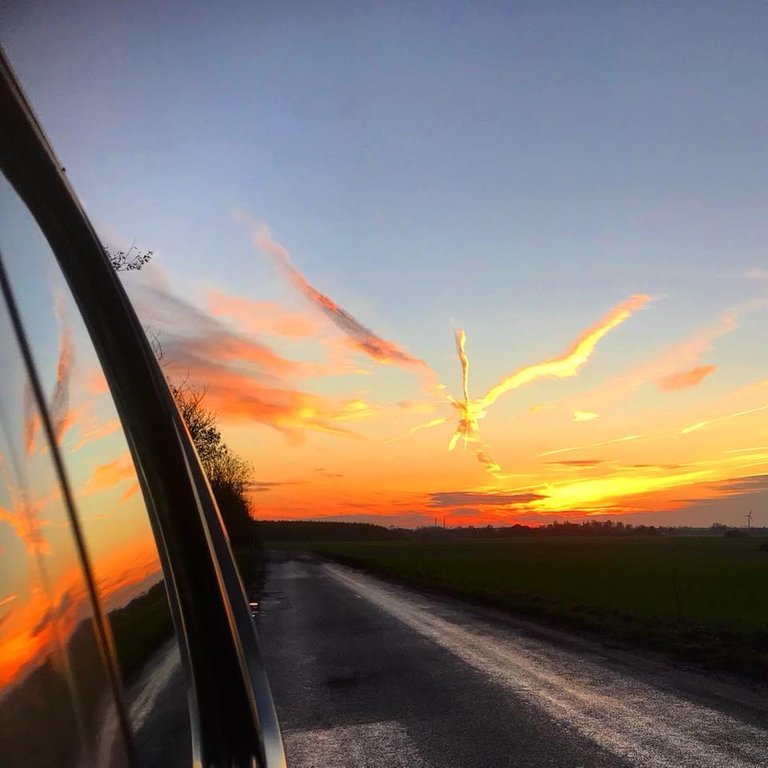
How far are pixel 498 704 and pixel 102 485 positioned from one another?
285 inches

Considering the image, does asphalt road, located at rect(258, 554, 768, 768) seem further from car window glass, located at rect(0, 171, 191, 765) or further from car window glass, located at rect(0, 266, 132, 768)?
car window glass, located at rect(0, 266, 132, 768)

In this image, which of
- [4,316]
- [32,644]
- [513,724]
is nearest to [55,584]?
[32,644]

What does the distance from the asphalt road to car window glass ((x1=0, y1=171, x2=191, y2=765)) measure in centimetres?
491

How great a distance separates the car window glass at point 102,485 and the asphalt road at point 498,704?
4914 millimetres

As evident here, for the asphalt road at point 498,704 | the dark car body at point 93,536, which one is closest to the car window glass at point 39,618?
the dark car body at point 93,536

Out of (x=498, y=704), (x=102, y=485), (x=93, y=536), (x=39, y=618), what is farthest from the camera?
(x=498, y=704)

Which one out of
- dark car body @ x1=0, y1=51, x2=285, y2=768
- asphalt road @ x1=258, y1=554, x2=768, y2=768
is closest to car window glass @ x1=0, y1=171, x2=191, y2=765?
dark car body @ x1=0, y1=51, x2=285, y2=768

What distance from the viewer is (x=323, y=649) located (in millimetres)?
12664

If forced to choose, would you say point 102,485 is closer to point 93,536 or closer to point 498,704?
point 93,536

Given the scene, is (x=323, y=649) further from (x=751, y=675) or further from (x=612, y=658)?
(x=751, y=675)

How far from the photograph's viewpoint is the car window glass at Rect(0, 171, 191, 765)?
4.39 feet

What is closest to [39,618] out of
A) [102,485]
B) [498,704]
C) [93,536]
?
[93,536]

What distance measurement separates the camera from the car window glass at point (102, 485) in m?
1.34

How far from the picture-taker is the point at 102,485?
1.62 metres
